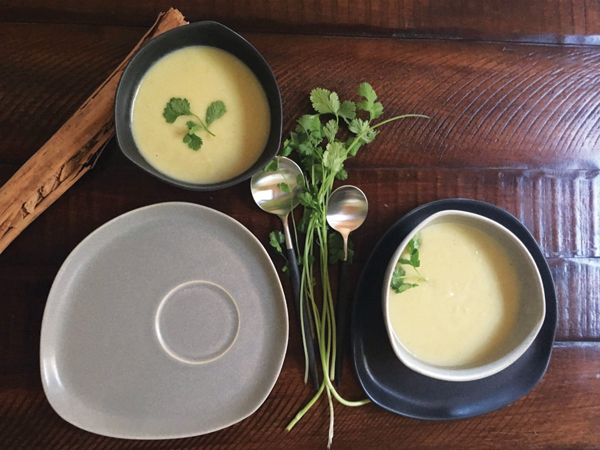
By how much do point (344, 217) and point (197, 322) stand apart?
1.17 feet

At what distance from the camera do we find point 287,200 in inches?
35.2

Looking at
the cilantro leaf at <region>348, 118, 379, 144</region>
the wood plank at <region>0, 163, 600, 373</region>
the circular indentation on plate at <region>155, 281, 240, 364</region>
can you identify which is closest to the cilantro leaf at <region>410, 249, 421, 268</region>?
the wood plank at <region>0, 163, 600, 373</region>

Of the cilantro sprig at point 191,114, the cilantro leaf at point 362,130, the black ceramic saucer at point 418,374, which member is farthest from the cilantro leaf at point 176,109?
the black ceramic saucer at point 418,374

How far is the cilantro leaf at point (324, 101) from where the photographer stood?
0.88m

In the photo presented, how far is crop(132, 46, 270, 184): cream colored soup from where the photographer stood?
822 mm

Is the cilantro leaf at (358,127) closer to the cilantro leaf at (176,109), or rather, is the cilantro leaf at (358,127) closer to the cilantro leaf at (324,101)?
the cilantro leaf at (324,101)

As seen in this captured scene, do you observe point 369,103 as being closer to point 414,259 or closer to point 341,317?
point 414,259

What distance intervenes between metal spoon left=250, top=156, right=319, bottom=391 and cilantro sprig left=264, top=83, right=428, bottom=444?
1cm

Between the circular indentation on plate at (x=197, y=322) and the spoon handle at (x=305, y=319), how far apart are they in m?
0.12

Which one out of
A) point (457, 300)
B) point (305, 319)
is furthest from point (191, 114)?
point (457, 300)

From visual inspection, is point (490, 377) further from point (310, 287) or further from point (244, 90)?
point (244, 90)

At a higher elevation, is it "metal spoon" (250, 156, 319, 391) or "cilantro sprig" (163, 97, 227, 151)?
"cilantro sprig" (163, 97, 227, 151)

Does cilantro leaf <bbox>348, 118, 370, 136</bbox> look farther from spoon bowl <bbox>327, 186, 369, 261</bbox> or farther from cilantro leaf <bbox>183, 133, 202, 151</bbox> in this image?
cilantro leaf <bbox>183, 133, 202, 151</bbox>

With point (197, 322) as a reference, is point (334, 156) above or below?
above
